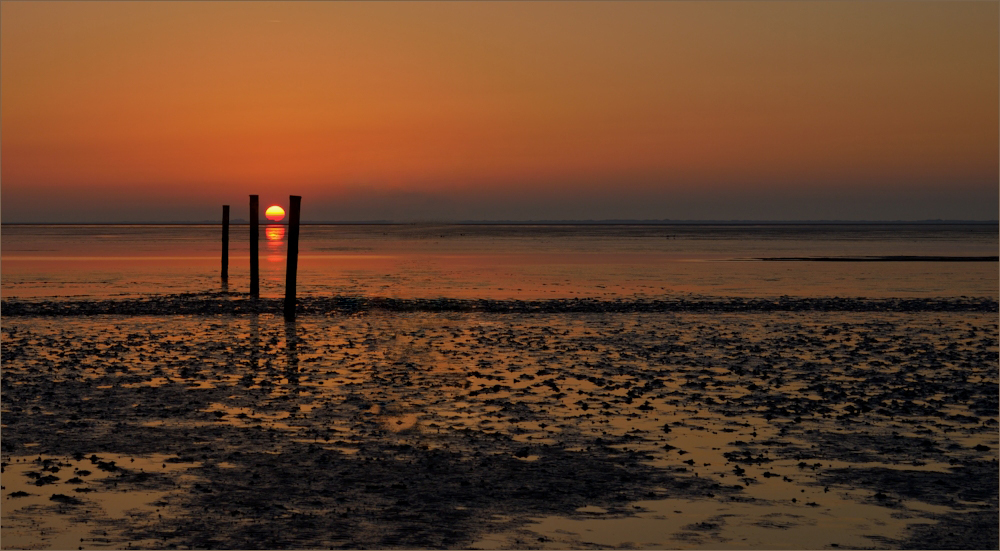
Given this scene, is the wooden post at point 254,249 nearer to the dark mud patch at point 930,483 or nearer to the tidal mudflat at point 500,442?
the tidal mudflat at point 500,442

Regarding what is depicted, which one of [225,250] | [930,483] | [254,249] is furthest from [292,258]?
[930,483]

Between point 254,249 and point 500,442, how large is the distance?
30.5m

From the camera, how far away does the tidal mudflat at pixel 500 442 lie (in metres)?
8.94

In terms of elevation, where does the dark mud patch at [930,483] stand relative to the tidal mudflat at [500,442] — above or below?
above

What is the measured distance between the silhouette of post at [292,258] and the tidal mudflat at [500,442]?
5.53 meters

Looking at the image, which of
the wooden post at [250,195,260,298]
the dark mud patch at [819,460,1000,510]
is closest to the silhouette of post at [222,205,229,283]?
the wooden post at [250,195,260,298]

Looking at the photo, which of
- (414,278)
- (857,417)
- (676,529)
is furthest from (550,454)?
(414,278)

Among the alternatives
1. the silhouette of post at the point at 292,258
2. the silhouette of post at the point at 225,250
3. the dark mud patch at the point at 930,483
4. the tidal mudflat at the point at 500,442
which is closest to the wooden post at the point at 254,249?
the silhouette of post at the point at 225,250

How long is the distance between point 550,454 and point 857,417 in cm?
507

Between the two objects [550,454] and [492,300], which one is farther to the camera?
[492,300]

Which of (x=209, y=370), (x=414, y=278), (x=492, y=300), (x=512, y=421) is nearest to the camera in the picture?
(x=512, y=421)

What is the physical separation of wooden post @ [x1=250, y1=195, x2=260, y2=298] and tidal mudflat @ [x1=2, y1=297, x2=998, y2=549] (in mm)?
14593

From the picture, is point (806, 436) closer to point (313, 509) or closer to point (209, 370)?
point (313, 509)

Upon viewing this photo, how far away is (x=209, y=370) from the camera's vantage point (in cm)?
1861
